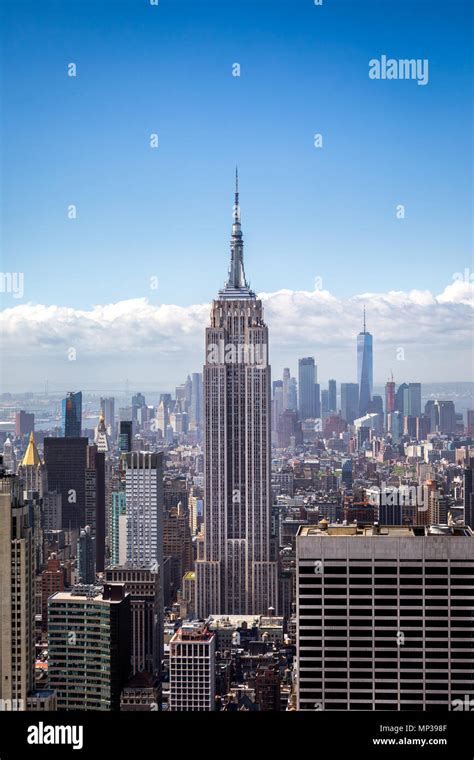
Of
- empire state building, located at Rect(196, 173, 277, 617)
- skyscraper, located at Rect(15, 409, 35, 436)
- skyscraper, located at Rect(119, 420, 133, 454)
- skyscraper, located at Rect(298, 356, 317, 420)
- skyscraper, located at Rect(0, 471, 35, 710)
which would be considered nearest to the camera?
skyscraper, located at Rect(0, 471, 35, 710)

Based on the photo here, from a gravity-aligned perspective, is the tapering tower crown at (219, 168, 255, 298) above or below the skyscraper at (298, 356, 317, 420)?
above

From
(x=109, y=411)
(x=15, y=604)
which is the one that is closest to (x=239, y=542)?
(x=109, y=411)

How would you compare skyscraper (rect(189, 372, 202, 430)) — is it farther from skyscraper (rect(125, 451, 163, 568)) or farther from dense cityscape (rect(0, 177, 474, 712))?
skyscraper (rect(125, 451, 163, 568))

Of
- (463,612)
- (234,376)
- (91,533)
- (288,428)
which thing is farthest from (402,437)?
(234,376)

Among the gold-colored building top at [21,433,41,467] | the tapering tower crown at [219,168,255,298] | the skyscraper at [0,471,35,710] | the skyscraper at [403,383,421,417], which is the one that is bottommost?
the skyscraper at [0,471,35,710]

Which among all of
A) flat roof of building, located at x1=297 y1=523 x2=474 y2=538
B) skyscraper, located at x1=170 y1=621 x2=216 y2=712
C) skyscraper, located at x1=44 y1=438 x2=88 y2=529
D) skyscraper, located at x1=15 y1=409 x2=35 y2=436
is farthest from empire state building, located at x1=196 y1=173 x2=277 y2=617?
flat roof of building, located at x1=297 y1=523 x2=474 y2=538

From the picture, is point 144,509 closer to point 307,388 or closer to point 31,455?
point 31,455
